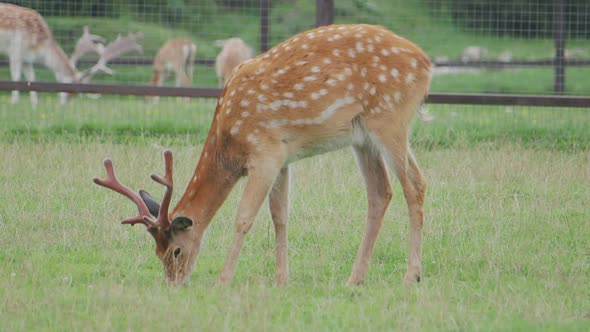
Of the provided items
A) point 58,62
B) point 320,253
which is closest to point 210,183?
point 320,253

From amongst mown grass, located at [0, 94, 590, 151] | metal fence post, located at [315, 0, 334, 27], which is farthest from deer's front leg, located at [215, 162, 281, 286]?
metal fence post, located at [315, 0, 334, 27]

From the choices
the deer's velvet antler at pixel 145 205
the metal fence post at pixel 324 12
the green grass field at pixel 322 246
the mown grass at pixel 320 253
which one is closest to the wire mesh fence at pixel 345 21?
the metal fence post at pixel 324 12

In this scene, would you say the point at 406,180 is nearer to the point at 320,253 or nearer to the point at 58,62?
the point at 320,253

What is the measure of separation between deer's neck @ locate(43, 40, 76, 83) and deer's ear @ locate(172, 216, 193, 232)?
1199 cm

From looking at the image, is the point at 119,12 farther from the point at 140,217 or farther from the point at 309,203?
the point at 140,217

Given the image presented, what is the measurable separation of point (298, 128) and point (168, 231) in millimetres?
982

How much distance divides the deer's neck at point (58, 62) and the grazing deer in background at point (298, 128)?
11.8 m

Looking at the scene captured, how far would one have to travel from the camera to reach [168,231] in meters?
6.29

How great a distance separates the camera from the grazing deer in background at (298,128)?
20.8 feet

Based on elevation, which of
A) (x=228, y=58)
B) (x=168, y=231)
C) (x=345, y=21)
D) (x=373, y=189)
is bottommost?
(x=228, y=58)

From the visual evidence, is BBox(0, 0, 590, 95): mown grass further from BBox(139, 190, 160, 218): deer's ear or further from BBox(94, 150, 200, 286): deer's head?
BBox(94, 150, 200, 286): deer's head

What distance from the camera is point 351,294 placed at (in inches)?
236

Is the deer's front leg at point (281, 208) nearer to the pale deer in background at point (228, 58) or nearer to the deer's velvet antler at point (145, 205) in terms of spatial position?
the deer's velvet antler at point (145, 205)

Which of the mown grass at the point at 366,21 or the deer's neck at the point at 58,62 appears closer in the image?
the deer's neck at the point at 58,62
